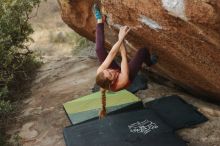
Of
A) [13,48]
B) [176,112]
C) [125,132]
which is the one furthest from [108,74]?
[13,48]

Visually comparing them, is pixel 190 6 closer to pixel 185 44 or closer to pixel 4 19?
pixel 185 44

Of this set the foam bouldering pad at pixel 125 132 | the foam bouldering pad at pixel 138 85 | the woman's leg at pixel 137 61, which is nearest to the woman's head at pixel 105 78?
the woman's leg at pixel 137 61

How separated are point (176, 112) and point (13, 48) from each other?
4878 mm

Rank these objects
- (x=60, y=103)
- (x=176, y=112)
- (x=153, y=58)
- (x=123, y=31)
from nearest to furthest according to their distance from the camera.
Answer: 1. (x=123, y=31)
2. (x=153, y=58)
3. (x=176, y=112)
4. (x=60, y=103)

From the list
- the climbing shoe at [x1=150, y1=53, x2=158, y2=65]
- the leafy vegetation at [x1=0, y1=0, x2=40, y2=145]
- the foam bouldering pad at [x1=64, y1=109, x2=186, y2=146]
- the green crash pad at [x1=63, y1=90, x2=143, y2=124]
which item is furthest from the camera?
the leafy vegetation at [x1=0, y1=0, x2=40, y2=145]

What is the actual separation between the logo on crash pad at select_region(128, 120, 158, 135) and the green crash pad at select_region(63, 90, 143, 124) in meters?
0.79

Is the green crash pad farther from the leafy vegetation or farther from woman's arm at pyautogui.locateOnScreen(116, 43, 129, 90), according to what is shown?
the leafy vegetation

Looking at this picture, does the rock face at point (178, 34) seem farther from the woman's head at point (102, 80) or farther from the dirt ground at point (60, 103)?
the woman's head at point (102, 80)

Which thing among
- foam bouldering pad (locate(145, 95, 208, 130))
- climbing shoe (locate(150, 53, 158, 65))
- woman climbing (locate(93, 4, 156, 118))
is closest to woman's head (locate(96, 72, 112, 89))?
woman climbing (locate(93, 4, 156, 118))

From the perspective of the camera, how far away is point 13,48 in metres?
10.5

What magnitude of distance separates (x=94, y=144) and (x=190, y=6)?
269cm

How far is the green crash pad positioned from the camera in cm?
764

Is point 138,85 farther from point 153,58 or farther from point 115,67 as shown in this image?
point 115,67

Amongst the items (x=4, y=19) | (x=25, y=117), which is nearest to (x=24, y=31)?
(x=4, y=19)
